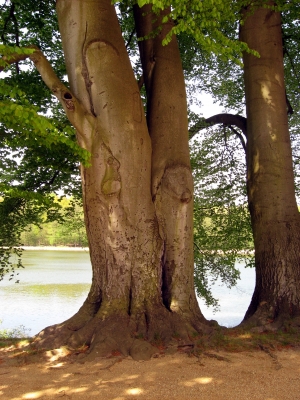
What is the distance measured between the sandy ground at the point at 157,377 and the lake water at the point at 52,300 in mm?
8550

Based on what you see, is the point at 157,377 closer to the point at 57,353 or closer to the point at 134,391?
the point at 134,391

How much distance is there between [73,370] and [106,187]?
2237mm

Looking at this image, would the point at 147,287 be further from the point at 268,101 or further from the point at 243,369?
the point at 268,101

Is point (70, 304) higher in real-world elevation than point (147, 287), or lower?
lower

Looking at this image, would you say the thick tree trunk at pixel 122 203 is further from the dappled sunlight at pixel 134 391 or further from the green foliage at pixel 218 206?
the green foliage at pixel 218 206

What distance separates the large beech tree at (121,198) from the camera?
17.0ft

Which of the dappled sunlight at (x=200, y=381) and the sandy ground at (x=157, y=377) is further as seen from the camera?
the dappled sunlight at (x=200, y=381)

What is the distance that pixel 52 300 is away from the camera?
18109 millimetres

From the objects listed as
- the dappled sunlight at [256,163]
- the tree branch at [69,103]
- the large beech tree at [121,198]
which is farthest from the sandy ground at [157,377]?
the dappled sunlight at [256,163]

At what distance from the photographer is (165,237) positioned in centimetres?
575

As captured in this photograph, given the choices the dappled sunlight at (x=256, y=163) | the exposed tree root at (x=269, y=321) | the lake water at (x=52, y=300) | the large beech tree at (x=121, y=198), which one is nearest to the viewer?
the large beech tree at (x=121, y=198)

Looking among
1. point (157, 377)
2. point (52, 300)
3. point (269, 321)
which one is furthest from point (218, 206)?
point (52, 300)

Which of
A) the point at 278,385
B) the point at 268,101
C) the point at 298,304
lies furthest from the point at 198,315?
the point at 268,101

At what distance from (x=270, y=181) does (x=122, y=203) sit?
2.64 meters
